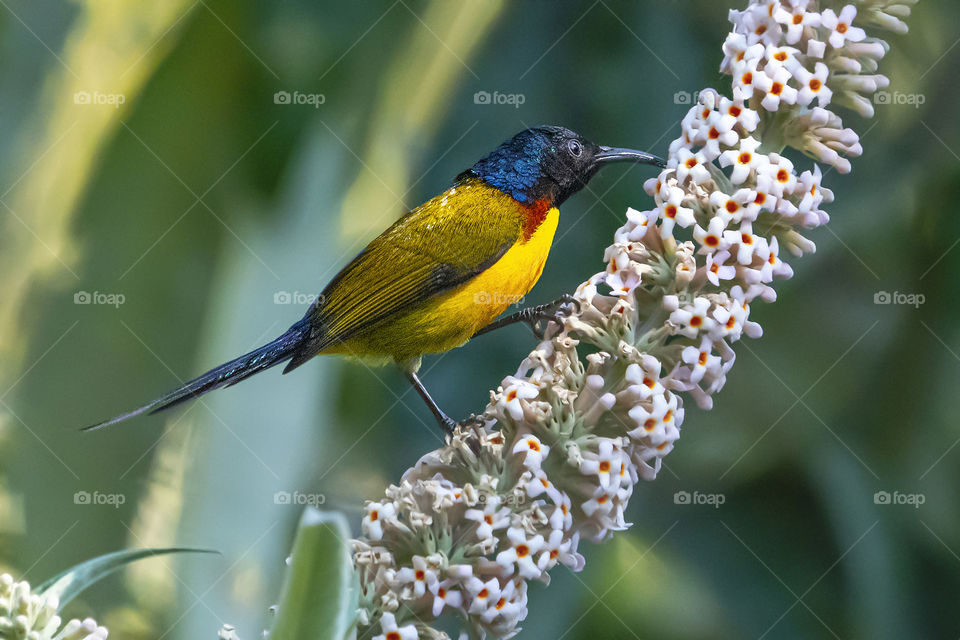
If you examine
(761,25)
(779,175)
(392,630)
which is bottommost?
(392,630)

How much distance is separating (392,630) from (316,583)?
42 cm

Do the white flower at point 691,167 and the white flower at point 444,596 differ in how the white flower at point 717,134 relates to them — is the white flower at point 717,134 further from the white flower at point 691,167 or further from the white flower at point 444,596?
the white flower at point 444,596

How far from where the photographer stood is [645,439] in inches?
64.3

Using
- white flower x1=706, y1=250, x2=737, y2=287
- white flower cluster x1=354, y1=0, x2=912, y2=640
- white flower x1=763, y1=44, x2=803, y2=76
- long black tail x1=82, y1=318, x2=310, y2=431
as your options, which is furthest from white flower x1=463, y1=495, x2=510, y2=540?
white flower x1=763, y1=44, x2=803, y2=76

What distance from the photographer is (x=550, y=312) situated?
2266 millimetres

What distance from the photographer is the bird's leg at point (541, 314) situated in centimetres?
193

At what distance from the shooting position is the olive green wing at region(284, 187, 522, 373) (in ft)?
8.70

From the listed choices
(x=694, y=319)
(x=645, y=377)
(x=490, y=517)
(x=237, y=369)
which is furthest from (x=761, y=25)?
(x=237, y=369)

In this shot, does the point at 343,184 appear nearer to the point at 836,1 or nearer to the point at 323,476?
the point at 323,476

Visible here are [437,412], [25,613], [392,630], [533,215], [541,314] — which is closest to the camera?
[25,613]

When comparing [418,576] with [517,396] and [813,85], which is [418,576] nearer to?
[517,396]

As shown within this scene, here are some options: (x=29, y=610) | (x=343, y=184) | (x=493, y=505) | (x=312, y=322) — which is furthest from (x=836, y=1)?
(x=29, y=610)

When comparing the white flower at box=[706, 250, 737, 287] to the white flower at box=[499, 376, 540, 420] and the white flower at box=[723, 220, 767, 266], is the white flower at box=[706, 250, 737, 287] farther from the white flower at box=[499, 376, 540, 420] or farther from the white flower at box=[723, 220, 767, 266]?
the white flower at box=[499, 376, 540, 420]

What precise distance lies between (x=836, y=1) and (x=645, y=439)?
93 centimetres
